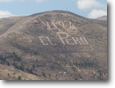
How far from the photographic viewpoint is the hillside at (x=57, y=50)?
3172 inches

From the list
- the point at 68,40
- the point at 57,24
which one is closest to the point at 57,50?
the point at 68,40

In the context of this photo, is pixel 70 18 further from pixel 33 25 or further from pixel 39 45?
pixel 39 45

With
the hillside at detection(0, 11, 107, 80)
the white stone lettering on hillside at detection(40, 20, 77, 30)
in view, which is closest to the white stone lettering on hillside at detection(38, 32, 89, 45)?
the hillside at detection(0, 11, 107, 80)

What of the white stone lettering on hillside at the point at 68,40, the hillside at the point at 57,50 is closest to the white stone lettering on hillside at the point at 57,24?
the hillside at the point at 57,50

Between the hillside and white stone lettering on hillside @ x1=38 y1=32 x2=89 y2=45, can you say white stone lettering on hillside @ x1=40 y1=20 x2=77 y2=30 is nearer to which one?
the hillside

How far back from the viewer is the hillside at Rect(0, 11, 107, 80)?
264ft

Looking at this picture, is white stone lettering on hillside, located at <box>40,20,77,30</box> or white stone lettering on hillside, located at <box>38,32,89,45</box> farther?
white stone lettering on hillside, located at <box>40,20,77,30</box>

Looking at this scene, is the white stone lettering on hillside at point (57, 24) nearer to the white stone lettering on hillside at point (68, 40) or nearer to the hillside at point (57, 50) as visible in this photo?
the hillside at point (57, 50)

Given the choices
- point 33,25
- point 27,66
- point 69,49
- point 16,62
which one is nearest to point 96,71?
point 69,49

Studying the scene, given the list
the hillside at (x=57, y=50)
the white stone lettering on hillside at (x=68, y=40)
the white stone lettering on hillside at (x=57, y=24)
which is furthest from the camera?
the white stone lettering on hillside at (x=57, y=24)

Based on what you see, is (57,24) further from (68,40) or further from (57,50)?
(57,50)

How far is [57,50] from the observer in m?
103

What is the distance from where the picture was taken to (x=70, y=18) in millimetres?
150500

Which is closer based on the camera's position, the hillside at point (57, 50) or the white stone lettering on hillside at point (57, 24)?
the hillside at point (57, 50)
